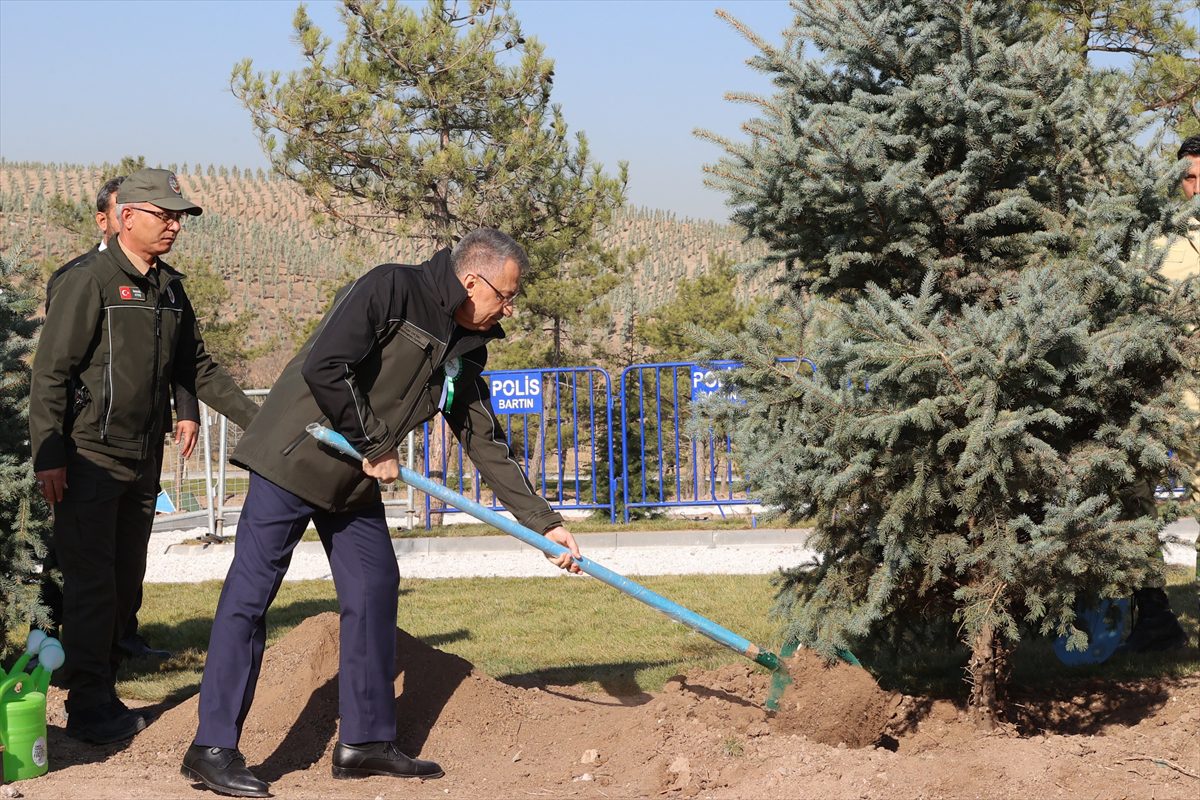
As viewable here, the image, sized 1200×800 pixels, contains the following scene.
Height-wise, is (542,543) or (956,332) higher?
(956,332)

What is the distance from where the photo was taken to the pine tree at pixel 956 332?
12.8ft

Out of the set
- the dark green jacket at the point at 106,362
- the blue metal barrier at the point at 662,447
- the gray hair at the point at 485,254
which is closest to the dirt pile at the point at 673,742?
the dark green jacket at the point at 106,362

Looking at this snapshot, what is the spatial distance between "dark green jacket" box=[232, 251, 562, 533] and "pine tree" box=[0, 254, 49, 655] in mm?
1383

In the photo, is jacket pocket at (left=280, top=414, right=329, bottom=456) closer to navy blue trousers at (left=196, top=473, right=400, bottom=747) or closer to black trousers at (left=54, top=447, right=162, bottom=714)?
navy blue trousers at (left=196, top=473, right=400, bottom=747)

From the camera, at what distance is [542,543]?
4.17 metres

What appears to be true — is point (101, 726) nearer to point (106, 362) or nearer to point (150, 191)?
point (106, 362)

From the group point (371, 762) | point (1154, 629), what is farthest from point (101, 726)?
point (1154, 629)

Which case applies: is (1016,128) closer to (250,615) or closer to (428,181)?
(250,615)

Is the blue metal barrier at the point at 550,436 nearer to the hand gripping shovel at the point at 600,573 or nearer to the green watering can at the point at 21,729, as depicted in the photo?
the hand gripping shovel at the point at 600,573

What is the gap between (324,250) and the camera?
48.5 meters

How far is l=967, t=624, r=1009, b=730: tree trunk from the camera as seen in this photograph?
171 inches

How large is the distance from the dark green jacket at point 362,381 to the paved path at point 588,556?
505 cm

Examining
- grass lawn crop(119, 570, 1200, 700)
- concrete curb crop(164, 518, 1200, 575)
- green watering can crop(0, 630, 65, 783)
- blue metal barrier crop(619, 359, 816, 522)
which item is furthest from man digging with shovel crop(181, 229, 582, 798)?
blue metal barrier crop(619, 359, 816, 522)

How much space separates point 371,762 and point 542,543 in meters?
0.99
